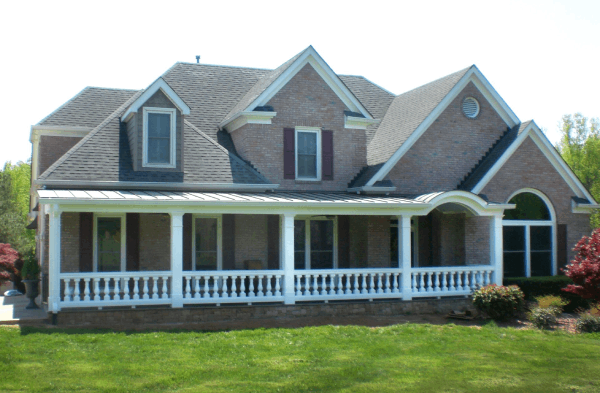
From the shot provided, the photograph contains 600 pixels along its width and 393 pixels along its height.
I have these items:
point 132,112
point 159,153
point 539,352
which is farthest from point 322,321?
point 132,112

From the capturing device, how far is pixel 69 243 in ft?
55.7

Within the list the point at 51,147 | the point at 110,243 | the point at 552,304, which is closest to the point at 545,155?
the point at 552,304

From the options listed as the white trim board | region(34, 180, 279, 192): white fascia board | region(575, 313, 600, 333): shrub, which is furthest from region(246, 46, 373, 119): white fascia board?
region(575, 313, 600, 333): shrub

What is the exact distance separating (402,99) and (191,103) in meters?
8.75

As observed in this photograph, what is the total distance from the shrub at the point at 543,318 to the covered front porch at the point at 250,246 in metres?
3.01

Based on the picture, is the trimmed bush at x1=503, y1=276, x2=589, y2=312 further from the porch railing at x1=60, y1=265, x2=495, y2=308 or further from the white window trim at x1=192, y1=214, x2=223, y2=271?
the white window trim at x1=192, y1=214, x2=223, y2=271

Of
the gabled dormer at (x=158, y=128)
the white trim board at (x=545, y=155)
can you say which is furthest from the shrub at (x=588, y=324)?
the gabled dormer at (x=158, y=128)

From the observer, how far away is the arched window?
2122cm

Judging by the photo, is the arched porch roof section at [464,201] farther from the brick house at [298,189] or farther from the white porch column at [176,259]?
the white porch column at [176,259]

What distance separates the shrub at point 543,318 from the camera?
15.8 meters

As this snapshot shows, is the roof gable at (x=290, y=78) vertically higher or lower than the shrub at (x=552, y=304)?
higher

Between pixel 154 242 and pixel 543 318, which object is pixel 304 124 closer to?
pixel 154 242

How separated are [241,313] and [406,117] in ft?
34.9

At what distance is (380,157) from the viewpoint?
850 inches
